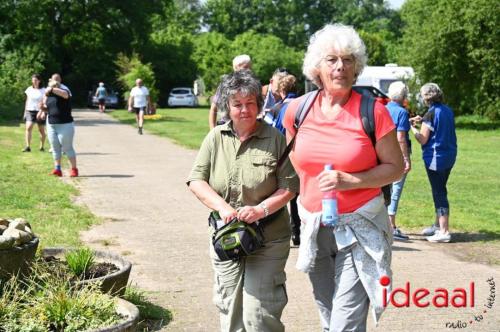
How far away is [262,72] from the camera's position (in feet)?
233

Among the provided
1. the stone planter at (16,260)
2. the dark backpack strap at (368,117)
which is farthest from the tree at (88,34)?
the dark backpack strap at (368,117)

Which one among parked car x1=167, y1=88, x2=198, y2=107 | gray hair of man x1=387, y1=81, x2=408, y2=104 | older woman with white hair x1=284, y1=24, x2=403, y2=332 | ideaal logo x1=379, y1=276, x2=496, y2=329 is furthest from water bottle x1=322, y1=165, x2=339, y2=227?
parked car x1=167, y1=88, x2=198, y2=107

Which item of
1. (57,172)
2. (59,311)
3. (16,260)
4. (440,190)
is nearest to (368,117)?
(59,311)

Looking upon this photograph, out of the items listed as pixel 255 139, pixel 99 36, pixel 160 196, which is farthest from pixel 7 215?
pixel 99 36

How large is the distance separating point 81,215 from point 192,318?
470cm

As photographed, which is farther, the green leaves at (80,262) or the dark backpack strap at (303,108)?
the green leaves at (80,262)

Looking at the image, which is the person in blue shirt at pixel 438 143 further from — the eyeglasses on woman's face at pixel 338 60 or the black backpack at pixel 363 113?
the eyeglasses on woman's face at pixel 338 60

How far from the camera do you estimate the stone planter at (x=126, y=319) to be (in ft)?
15.4

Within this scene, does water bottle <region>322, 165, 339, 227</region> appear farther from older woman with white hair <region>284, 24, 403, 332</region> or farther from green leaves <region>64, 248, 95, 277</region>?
green leaves <region>64, 248, 95, 277</region>

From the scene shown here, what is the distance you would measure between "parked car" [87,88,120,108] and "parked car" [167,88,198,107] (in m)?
4.24

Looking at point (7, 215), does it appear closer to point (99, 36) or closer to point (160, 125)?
point (160, 125)

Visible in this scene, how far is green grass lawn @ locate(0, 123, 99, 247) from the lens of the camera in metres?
8.94

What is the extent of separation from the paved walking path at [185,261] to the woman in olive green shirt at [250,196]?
4.40 ft

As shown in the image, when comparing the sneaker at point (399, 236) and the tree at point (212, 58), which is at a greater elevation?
the tree at point (212, 58)
